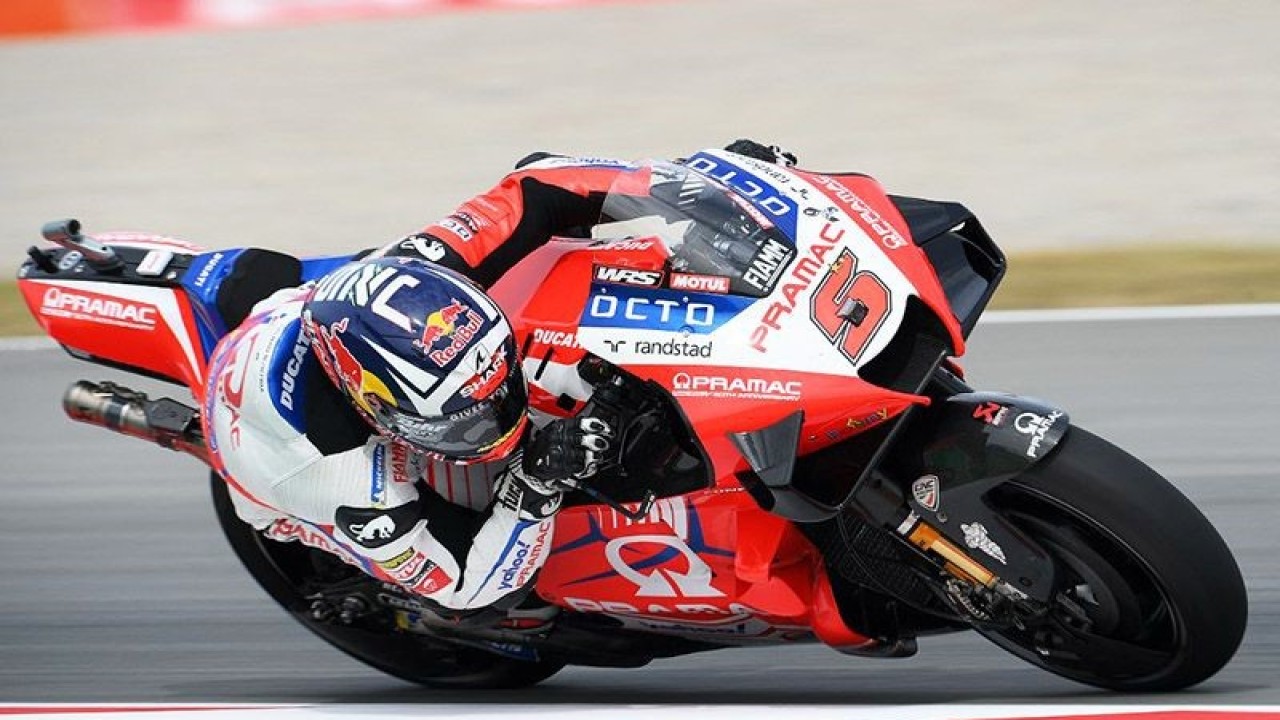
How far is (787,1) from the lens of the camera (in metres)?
10.8

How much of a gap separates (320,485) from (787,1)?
25.1 ft

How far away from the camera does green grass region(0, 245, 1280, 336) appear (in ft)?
22.1

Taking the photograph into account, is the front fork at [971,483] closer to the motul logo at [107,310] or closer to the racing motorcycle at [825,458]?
the racing motorcycle at [825,458]

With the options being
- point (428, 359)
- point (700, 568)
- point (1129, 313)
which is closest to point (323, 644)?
point (700, 568)

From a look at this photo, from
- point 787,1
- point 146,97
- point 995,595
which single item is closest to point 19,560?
point 995,595

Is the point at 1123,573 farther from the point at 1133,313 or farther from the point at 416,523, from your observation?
the point at 1133,313

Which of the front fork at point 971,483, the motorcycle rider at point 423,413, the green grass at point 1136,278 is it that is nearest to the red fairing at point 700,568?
the motorcycle rider at point 423,413

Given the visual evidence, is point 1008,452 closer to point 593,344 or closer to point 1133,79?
point 593,344

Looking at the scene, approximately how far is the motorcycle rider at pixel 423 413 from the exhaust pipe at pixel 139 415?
0.34 m

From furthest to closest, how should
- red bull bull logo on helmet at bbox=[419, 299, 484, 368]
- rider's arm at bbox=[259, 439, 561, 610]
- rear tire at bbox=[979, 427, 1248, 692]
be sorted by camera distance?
1. rider's arm at bbox=[259, 439, 561, 610]
2. rear tire at bbox=[979, 427, 1248, 692]
3. red bull bull logo on helmet at bbox=[419, 299, 484, 368]

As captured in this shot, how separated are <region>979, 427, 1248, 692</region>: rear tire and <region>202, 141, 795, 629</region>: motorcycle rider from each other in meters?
0.82

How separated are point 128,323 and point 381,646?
955mm

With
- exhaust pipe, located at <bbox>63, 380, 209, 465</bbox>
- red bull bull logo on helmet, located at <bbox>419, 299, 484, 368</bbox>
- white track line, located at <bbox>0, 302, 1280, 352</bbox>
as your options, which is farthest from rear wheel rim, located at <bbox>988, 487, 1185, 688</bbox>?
white track line, located at <bbox>0, 302, 1280, 352</bbox>

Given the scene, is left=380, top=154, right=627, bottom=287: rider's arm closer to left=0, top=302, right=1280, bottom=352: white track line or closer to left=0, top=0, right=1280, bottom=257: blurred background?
left=0, top=302, right=1280, bottom=352: white track line
